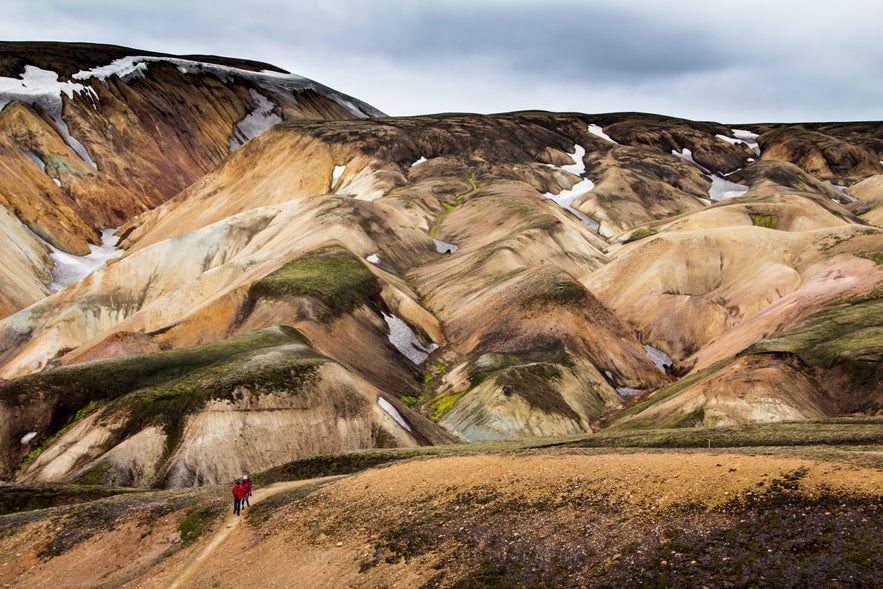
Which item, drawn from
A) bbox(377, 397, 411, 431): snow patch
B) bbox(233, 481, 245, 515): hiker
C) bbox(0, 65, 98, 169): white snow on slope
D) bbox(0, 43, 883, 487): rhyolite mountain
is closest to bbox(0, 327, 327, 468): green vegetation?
bbox(0, 43, 883, 487): rhyolite mountain

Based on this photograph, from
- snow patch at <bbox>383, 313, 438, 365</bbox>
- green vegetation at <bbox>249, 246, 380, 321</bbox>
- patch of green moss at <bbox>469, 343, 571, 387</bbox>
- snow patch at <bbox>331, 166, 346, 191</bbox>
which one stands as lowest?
patch of green moss at <bbox>469, 343, 571, 387</bbox>

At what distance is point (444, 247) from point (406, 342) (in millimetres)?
43738

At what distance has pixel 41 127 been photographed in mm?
156875

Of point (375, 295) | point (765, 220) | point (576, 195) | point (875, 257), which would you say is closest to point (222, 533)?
point (375, 295)

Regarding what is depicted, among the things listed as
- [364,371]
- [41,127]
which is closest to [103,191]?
[41,127]

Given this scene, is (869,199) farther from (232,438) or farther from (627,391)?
(232,438)

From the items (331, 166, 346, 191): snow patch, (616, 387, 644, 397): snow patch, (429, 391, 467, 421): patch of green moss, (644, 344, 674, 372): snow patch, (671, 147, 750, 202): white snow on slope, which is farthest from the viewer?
(671, 147, 750, 202): white snow on slope

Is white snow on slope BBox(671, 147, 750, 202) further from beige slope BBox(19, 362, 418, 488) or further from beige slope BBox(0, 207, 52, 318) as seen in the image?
beige slope BBox(19, 362, 418, 488)

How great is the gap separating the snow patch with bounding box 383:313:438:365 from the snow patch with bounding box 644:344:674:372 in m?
23.3

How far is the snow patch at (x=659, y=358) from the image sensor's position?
8138 cm

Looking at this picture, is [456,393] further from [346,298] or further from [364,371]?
[346,298]

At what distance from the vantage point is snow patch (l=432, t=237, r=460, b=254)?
120625 millimetres

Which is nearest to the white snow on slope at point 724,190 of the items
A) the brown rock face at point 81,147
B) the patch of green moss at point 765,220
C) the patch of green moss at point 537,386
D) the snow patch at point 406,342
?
the patch of green moss at point 765,220

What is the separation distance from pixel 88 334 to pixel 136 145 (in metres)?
97.8
